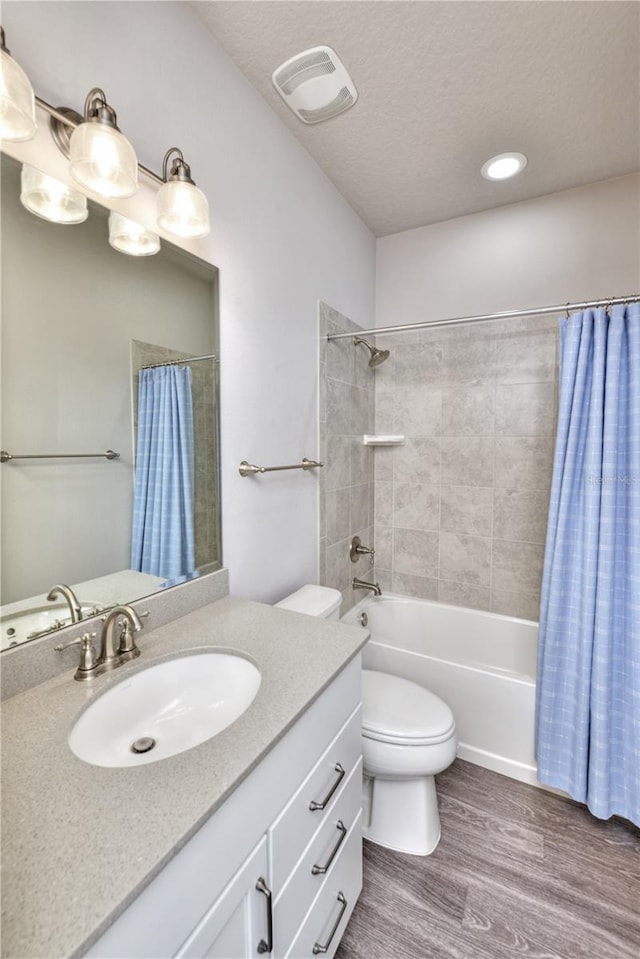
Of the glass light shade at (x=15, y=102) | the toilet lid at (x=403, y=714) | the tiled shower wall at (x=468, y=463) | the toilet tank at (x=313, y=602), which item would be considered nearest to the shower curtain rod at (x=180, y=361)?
the glass light shade at (x=15, y=102)

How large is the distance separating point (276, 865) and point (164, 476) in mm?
898

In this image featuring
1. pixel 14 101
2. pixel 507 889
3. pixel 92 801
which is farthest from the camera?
pixel 507 889

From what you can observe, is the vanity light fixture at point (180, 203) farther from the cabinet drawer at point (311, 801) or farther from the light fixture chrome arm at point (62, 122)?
the cabinet drawer at point (311, 801)

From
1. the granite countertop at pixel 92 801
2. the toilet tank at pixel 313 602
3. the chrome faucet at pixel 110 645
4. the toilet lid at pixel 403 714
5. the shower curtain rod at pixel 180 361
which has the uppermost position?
the shower curtain rod at pixel 180 361

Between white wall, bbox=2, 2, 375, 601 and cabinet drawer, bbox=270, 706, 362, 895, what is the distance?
590 millimetres

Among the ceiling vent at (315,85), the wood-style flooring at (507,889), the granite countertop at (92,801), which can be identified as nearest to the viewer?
the granite countertop at (92,801)

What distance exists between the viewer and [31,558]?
0.83 metres

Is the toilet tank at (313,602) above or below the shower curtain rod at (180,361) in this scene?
below

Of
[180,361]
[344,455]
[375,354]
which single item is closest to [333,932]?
[180,361]

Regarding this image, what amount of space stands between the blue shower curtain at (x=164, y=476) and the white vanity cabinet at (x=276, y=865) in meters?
0.58

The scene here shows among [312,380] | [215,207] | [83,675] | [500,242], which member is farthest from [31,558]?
[500,242]

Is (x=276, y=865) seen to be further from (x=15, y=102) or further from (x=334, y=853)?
(x=15, y=102)

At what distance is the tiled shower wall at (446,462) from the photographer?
2.05 metres

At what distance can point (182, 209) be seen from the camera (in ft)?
3.30
